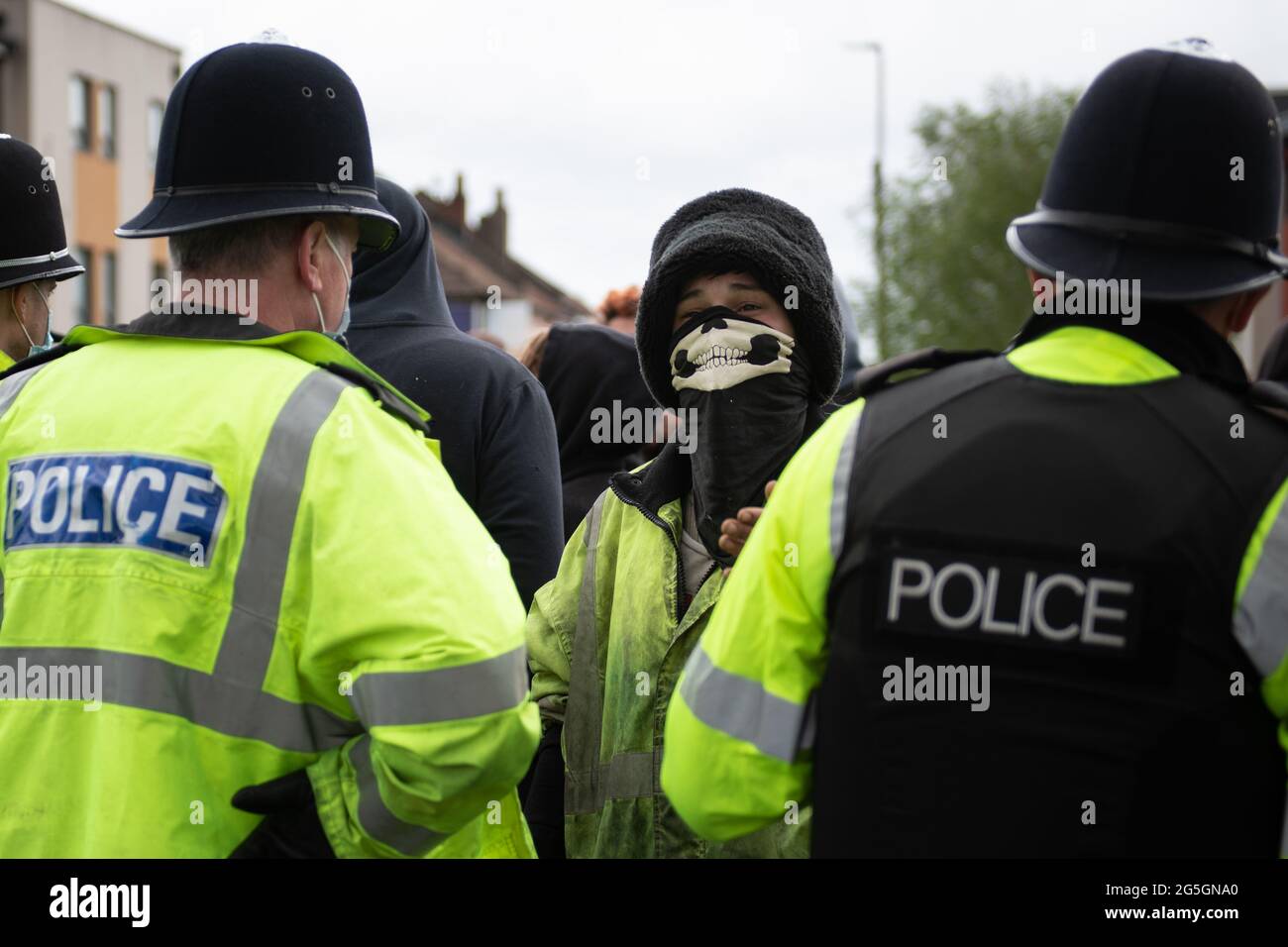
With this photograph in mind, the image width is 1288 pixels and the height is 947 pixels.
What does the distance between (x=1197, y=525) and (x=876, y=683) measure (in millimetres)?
490

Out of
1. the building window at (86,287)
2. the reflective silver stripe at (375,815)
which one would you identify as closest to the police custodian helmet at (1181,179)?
the reflective silver stripe at (375,815)

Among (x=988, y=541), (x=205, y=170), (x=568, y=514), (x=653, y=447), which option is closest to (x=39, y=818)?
(x=205, y=170)

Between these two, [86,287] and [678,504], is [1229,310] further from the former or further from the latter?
[86,287]

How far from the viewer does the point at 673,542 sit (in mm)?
3395

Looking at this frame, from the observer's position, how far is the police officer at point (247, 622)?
236cm

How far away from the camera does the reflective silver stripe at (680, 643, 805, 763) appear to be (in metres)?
2.38

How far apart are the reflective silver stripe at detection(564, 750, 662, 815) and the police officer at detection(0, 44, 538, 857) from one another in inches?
29.6

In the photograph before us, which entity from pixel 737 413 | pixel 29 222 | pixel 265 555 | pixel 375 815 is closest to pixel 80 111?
pixel 29 222

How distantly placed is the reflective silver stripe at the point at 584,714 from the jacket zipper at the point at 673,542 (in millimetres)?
189

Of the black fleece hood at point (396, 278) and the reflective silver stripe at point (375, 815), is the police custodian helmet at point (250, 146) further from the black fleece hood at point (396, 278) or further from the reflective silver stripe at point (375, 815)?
the black fleece hood at point (396, 278)

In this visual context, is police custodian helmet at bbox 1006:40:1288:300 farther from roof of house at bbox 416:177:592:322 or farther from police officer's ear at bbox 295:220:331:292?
roof of house at bbox 416:177:592:322

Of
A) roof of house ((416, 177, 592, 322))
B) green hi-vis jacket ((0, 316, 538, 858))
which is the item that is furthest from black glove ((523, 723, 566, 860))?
roof of house ((416, 177, 592, 322))
